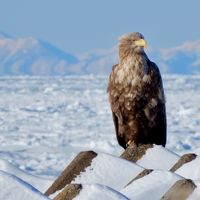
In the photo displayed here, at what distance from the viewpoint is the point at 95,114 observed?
1247 inches

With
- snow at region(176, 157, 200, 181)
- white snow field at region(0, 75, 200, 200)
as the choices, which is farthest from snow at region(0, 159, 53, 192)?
snow at region(176, 157, 200, 181)

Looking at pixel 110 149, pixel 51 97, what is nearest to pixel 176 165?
pixel 110 149

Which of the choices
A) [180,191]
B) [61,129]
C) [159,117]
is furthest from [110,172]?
[61,129]

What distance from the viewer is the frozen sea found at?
19828mm

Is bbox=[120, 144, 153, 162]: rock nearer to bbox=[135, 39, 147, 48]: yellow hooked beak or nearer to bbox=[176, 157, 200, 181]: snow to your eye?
bbox=[176, 157, 200, 181]: snow

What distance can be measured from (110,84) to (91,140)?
17.3 metres

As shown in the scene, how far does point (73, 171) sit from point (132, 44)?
245 centimetres

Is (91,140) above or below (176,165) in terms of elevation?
below

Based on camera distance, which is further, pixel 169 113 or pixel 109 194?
pixel 169 113

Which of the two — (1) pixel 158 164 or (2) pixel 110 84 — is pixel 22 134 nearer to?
(2) pixel 110 84

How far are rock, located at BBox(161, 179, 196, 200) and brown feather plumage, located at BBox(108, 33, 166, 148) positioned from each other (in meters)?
3.08

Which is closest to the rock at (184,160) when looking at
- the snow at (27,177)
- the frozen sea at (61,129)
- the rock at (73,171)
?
the rock at (73,171)

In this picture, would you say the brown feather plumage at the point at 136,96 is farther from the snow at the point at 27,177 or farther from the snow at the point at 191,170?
the snow at the point at 191,170

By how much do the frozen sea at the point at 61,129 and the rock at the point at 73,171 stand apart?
1091cm
